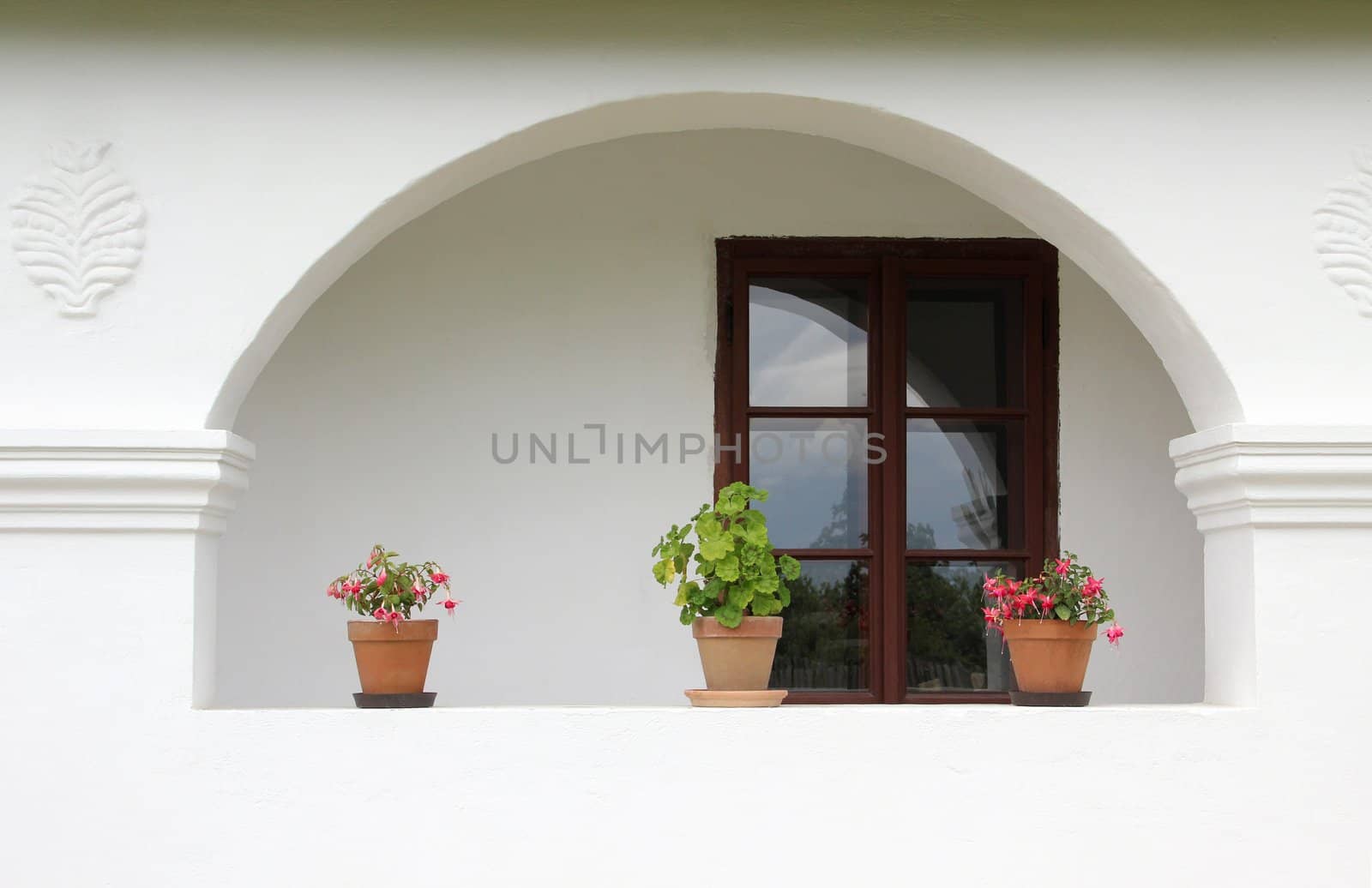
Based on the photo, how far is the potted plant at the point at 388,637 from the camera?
3.10 metres

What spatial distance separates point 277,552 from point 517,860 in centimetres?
160

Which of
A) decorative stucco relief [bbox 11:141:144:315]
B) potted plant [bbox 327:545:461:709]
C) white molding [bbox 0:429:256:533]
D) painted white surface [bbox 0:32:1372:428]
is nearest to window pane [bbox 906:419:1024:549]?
painted white surface [bbox 0:32:1372:428]

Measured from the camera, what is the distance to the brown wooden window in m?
4.25

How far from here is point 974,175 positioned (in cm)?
327

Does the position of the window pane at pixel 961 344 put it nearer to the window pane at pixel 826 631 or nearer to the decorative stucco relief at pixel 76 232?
Answer: the window pane at pixel 826 631

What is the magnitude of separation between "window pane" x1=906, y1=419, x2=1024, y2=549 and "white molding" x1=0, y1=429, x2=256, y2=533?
223 centimetres

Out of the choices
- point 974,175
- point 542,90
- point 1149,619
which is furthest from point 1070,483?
point 542,90

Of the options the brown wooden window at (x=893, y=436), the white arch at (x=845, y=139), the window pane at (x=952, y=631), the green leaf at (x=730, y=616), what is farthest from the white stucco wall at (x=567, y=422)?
the green leaf at (x=730, y=616)

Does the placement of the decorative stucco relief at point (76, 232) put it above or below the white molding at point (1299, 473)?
above

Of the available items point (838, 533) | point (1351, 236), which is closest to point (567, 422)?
point (838, 533)

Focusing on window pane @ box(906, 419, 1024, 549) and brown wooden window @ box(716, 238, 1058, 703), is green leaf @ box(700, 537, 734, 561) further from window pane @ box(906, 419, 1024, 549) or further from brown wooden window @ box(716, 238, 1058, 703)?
window pane @ box(906, 419, 1024, 549)

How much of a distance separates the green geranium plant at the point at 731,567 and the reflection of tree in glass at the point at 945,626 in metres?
1.22

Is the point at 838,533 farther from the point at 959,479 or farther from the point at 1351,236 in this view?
the point at 1351,236

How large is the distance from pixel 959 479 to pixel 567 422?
1270 mm
